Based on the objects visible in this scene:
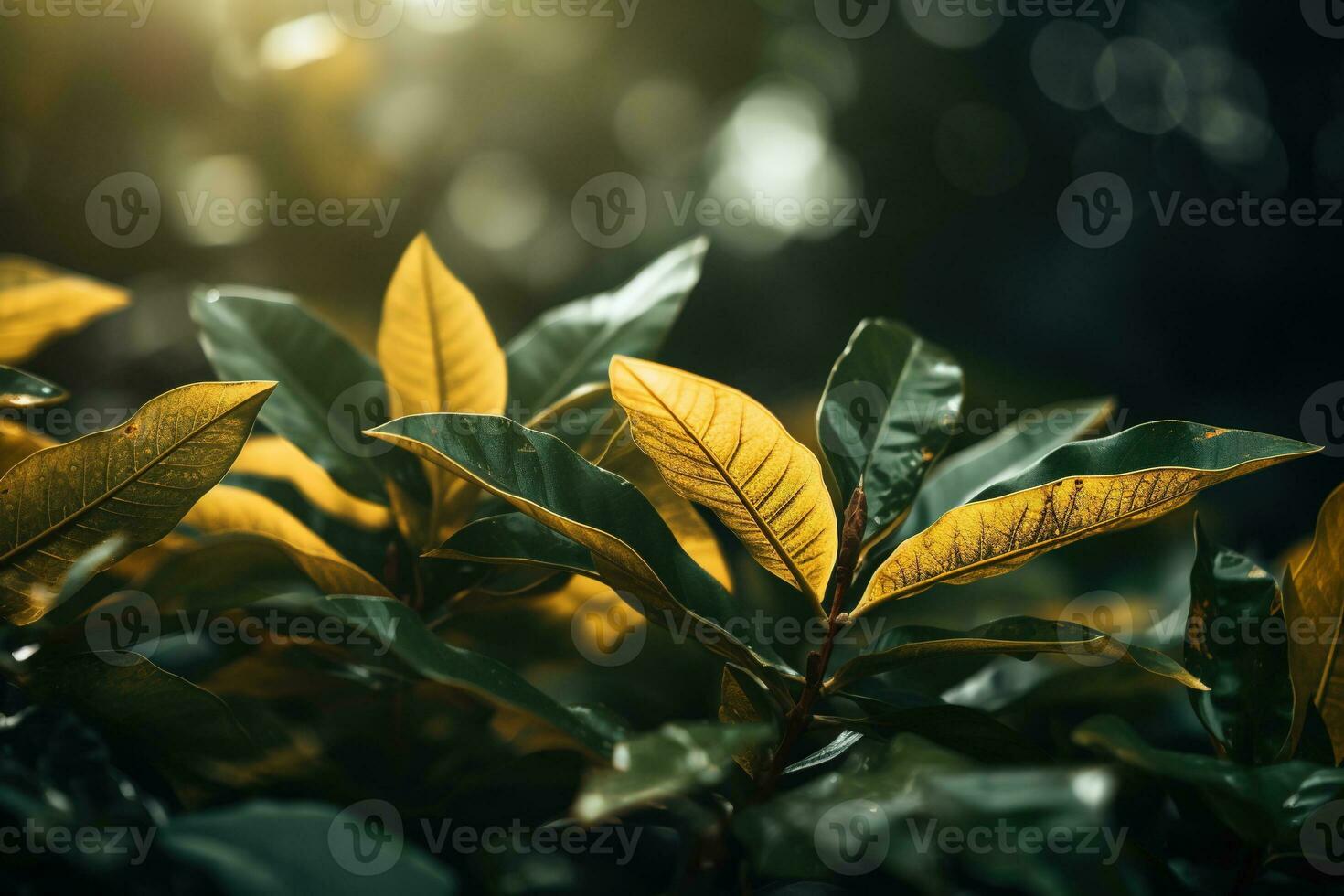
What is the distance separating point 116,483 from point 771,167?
64.7 inches

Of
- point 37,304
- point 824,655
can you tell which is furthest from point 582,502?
point 37,304

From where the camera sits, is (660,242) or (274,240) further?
(660,242)

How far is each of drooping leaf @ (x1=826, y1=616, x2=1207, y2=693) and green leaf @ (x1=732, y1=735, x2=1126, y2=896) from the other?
0.23ft

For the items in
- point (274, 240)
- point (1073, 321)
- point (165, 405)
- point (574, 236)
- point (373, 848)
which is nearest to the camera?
point (373, 848)

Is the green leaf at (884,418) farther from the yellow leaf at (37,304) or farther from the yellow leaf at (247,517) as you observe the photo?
the yellow leaf at (37,304)

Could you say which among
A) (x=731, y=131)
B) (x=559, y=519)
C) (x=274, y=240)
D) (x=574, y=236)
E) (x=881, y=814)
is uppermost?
(x=731, y=131)

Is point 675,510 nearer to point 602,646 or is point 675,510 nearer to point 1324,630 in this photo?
point 602,646

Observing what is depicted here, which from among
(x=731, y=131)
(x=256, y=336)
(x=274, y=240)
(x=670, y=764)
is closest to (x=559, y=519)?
(x=670, y=764)

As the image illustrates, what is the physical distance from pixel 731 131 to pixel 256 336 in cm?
147

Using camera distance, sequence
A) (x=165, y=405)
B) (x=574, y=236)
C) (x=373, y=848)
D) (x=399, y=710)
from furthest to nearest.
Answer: (x=574, y=236), (x=399, y=710), (x=165, y=405), (x=373, y=848)

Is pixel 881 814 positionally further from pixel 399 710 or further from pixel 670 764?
pixel 399 710

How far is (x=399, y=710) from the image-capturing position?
0.73 metres

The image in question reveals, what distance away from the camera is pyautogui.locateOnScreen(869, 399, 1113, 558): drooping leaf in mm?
799

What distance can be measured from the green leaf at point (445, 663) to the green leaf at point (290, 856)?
87 millimetres
